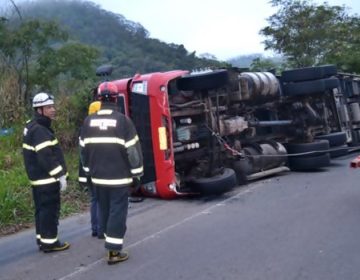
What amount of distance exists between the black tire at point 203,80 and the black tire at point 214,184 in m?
1.34

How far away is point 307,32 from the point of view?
946 inches

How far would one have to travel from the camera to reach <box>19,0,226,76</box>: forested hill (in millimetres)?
21234

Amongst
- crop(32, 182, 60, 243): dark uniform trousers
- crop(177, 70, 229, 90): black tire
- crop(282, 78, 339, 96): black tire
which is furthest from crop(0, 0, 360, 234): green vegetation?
crop(282, 78, 339, 96): black tire

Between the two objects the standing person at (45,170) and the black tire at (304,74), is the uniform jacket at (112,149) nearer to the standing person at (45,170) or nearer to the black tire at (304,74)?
the standing person at (45,170)

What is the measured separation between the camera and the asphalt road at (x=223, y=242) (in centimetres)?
445

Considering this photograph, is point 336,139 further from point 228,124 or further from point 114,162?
point 114,162

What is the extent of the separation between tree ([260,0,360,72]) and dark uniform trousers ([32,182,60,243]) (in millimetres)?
19874

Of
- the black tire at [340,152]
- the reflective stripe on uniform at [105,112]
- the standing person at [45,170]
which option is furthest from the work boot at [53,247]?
the black tire at [340,152]

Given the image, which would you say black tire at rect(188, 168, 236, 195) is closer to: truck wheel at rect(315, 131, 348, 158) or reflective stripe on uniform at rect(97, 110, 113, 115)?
reflective stripe on uniform at rect(97, 110, 113, 115)

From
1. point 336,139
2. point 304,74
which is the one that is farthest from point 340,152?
point 304,74

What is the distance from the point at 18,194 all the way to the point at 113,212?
298 centimetres

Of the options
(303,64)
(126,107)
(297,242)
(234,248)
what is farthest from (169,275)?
(303,64)

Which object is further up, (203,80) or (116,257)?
(203,80)

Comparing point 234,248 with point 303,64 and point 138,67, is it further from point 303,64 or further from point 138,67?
point 303,64
